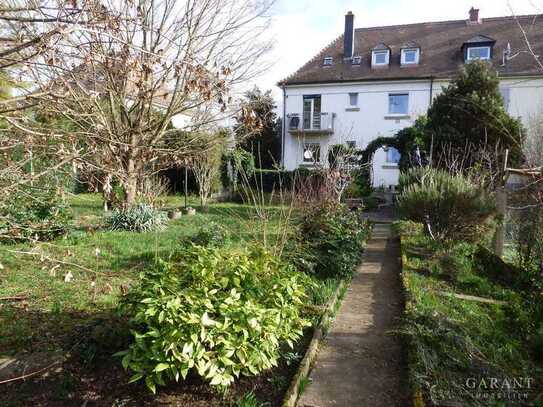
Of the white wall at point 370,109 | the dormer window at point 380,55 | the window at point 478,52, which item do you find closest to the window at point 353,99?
the white wall at point 370,109

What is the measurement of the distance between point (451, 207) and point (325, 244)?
8.77 ft

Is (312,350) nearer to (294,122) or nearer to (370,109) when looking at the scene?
(370,109)

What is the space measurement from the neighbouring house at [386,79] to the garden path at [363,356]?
16.8 meters

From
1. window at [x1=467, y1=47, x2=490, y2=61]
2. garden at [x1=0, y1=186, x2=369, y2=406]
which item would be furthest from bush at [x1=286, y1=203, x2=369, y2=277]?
window at [x1=467, y1=47, x2=490, y2=61]

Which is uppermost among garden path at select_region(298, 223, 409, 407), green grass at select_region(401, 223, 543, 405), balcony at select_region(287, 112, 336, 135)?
balcony at select_region(287, 112, 336, 135)

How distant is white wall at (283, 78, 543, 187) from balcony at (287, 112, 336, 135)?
1.03 ft

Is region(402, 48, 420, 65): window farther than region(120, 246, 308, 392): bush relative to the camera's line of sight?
Yes

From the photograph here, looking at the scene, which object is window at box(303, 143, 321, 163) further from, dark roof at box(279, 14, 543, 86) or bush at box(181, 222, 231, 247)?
dark roof at box(279, 14, 543, 86)

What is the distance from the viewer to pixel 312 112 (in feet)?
81.1

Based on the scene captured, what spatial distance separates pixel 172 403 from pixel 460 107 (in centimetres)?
1499

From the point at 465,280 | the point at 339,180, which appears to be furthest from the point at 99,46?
the point at 339,180

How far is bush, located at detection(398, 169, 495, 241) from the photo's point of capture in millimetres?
6879

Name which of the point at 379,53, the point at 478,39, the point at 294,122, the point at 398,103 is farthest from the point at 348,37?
the point at 478,39

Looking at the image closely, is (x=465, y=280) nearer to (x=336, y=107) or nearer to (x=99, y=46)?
(x=99, y=46)
